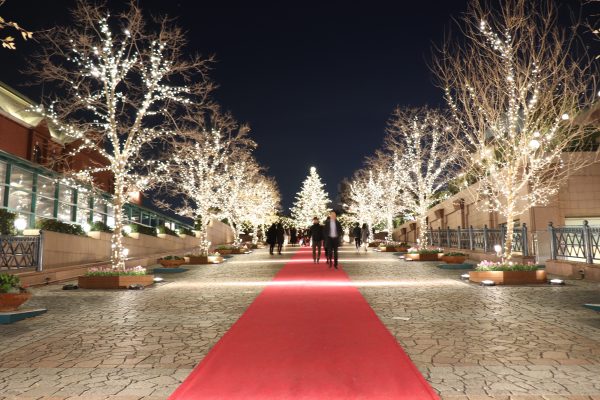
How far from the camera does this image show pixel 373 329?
22.9ft

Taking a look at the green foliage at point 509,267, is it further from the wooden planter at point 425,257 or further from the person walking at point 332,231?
the wooden planter at point 425,257

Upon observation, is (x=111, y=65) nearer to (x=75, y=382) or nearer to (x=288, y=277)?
(x=288, y=277)

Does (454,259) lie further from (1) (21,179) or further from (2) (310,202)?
(2) (310,202)

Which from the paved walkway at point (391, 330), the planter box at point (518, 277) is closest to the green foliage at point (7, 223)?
the paved walkway at point (391, 330)

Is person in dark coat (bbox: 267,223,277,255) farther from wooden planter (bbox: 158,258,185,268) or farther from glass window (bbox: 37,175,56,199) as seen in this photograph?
glass window (bbox: 37,175,56,199)

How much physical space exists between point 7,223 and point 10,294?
7.62 meters

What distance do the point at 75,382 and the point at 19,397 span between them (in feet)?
1.73

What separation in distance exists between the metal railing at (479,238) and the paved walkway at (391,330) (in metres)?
6.30

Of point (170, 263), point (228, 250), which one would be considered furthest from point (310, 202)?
point (170, 263)

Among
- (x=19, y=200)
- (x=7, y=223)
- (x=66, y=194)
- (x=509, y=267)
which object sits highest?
→ (x=66, y=194)

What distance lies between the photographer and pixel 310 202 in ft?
260

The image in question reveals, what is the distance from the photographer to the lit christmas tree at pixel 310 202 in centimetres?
7850

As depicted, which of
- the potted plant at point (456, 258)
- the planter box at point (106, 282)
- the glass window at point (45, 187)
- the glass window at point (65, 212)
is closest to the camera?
the planter box at point (106, 282)

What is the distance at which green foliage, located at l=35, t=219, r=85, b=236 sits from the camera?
16.8 meters
